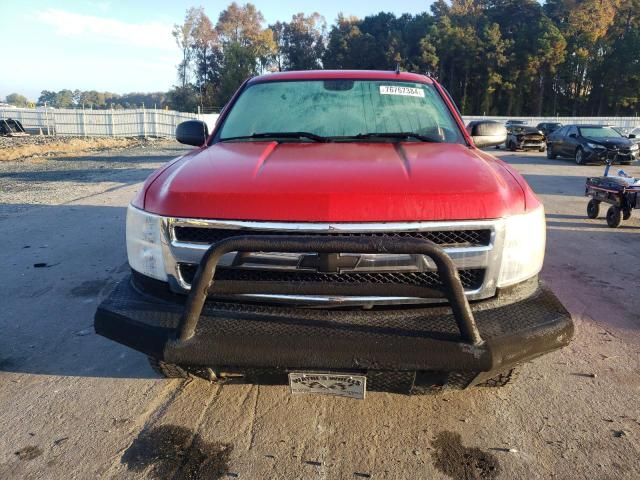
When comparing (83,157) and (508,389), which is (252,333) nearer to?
(508,389)

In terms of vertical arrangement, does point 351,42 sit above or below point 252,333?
above

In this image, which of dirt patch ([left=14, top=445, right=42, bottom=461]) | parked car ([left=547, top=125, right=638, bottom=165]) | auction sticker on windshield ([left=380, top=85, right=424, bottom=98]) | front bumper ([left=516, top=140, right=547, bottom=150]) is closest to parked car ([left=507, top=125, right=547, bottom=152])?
front bumper ([left=516, top=140, right=547, bottom=150])

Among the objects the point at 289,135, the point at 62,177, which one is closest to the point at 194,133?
the point at 289,135

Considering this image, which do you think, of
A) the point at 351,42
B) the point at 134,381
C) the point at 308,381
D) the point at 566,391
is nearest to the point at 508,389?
the point at 566,391

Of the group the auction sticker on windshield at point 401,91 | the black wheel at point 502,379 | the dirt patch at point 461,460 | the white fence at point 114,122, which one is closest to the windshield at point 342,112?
the auction sticker on windshield at point 401,91

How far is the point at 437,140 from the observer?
10.4 feet

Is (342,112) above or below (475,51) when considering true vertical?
below

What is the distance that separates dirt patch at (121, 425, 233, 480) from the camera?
2.21 m

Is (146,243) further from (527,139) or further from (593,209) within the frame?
(527,139)

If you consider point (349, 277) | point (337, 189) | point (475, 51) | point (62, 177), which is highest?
point (475, 51)

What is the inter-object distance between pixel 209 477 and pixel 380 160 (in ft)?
5.70

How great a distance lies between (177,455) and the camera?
2.32m

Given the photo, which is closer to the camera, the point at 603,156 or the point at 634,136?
the point at 603,156

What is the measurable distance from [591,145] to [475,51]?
48.4 metres
